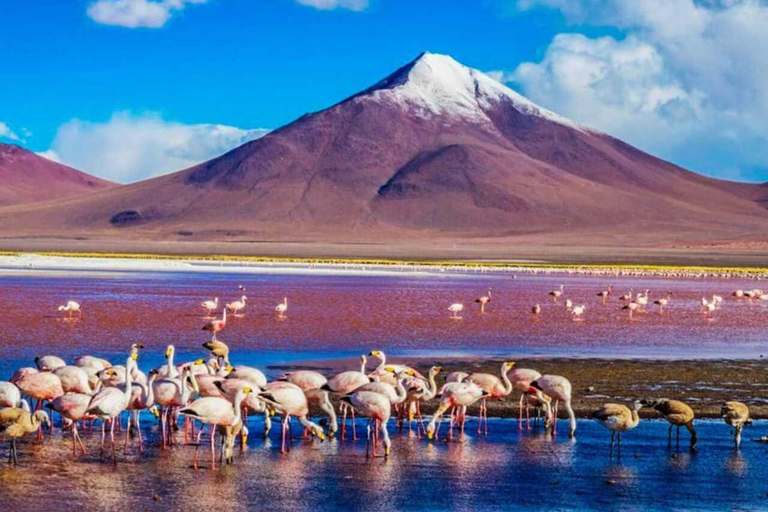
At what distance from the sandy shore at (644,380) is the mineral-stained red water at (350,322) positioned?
1735 millimetres

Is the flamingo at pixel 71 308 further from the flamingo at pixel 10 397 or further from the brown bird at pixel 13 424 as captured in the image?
the brown bird at pixel 13 424

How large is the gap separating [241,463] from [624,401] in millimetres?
6653

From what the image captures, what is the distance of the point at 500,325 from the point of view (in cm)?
2983

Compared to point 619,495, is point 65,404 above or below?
above

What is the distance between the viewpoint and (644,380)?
744 inches

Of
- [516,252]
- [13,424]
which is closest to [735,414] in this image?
A: [13,424]

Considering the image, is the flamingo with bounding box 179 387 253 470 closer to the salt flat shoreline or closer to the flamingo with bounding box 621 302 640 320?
the flamingo with bounding box 621 302 640 320

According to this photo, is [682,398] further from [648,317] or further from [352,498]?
[648,317]

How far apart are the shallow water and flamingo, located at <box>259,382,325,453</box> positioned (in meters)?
0.27

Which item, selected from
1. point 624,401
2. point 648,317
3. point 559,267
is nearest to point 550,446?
point 624,401

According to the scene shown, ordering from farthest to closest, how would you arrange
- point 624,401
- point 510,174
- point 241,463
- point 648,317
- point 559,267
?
point 510,174 → point 559,267 → point 648,317 → point 624,401 → point 241,463

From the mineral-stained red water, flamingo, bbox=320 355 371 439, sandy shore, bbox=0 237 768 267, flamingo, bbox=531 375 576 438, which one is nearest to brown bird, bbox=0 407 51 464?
flamingo, bbox=320 355 371 439

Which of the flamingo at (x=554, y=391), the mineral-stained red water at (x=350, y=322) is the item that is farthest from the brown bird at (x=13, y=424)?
the flamingo at (x=554, y=391)

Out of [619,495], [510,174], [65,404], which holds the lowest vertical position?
[619,495]
